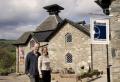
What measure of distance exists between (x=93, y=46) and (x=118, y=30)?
29767 millimetres

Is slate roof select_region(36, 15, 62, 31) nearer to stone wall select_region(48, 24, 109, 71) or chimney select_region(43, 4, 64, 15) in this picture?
chimney select_region(43, 4, 64, 15)

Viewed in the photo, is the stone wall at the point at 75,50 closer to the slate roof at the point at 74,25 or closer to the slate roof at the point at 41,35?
the slate roof at the point at 74,25

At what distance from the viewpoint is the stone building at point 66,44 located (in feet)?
144

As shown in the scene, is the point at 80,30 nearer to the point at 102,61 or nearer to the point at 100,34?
the point at 102,61

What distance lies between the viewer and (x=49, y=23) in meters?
56.1

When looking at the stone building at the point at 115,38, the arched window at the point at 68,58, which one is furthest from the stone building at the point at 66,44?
the stone building at the point at 115,38

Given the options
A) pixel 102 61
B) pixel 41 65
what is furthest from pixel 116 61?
pixel 102 61

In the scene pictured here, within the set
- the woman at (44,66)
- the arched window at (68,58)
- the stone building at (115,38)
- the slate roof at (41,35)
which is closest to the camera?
the woman at (44,66)

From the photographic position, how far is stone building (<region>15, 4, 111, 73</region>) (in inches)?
1726

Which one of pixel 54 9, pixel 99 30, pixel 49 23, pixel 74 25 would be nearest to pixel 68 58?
pixel 74 25

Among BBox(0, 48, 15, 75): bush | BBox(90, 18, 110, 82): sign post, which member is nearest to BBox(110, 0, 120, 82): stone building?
BBox(90, 18, 110, 82): sign post

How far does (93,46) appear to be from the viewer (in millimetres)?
44469

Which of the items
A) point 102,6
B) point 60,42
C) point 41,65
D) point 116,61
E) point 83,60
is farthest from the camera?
point 60,42

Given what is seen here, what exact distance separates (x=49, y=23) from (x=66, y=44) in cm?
826
